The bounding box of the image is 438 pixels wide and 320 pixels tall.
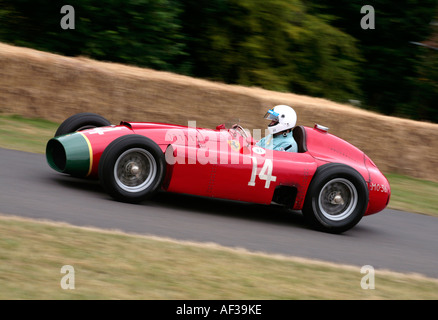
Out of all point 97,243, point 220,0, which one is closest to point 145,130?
point 97,243

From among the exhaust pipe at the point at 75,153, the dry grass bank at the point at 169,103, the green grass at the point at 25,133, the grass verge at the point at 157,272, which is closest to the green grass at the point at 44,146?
the green grass at the point at 25,133

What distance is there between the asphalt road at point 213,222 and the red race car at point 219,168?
0.81 ft

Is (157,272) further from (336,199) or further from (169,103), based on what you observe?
(169,103)

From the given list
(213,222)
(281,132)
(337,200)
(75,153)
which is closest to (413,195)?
(337,200)

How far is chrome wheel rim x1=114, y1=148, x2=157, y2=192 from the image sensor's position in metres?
6.37

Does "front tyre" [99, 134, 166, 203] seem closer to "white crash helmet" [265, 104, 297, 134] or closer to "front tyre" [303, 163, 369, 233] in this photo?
"white crash helmet" [265, 104, 297, 134]

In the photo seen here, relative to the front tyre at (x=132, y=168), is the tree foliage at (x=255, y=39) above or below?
above

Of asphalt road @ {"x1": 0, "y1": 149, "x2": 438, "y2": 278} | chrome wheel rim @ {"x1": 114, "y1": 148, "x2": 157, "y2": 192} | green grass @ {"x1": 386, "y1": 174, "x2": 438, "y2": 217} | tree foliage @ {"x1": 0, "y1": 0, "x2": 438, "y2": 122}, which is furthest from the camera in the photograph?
tree foliage @ {"x1": 0, "y1": 0, "x2": 438, "y2": 122}

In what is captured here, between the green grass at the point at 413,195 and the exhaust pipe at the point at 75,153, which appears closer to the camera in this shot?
the exhaust pipe at the point at 75,153

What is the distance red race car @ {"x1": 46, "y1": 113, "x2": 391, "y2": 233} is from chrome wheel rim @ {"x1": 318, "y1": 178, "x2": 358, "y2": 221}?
1 centimetres

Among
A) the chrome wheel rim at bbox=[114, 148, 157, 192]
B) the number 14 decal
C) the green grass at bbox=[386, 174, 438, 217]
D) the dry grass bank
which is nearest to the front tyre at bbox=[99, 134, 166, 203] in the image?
the chrome wheel rim at bbox=[114, 148, 157, 192]

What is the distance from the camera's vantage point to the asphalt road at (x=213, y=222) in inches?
225

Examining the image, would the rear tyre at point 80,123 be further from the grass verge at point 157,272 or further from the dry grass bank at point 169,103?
the dry grass bank at point 169,103

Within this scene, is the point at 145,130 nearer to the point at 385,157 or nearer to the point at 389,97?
the point at 385,157
